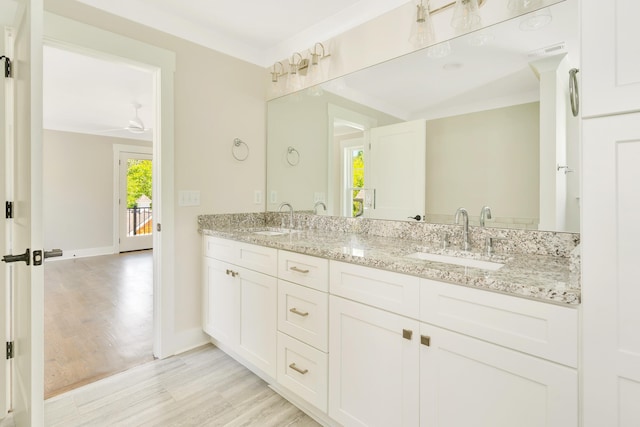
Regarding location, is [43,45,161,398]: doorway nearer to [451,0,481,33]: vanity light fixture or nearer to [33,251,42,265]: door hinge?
[33,251,42,265]: door hinge

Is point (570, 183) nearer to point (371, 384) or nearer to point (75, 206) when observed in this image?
point (371, 384)

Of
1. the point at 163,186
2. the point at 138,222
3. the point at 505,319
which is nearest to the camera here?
the point at 505,319

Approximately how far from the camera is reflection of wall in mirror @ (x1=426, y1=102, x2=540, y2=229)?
1.51 m

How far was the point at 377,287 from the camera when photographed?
4.32 ft

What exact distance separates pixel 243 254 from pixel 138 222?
6000mm

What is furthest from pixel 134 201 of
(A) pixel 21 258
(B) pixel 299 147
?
(A) pixel 21 258

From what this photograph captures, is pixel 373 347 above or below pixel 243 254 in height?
below

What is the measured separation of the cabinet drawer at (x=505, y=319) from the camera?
0.89 m

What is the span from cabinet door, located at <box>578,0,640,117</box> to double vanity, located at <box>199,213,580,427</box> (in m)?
0.51

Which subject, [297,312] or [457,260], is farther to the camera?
[297,312]

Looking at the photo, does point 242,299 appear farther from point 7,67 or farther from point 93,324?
point 93,324

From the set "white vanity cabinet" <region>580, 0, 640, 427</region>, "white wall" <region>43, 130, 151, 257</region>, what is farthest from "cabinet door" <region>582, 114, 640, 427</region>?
"white wall" <region>43, 130, 151, 257</region>

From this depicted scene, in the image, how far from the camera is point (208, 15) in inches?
86.7

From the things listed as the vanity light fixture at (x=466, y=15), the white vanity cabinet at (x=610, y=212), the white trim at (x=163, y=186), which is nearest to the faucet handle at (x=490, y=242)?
the white vanity cabinet at (x=610, y=212)
